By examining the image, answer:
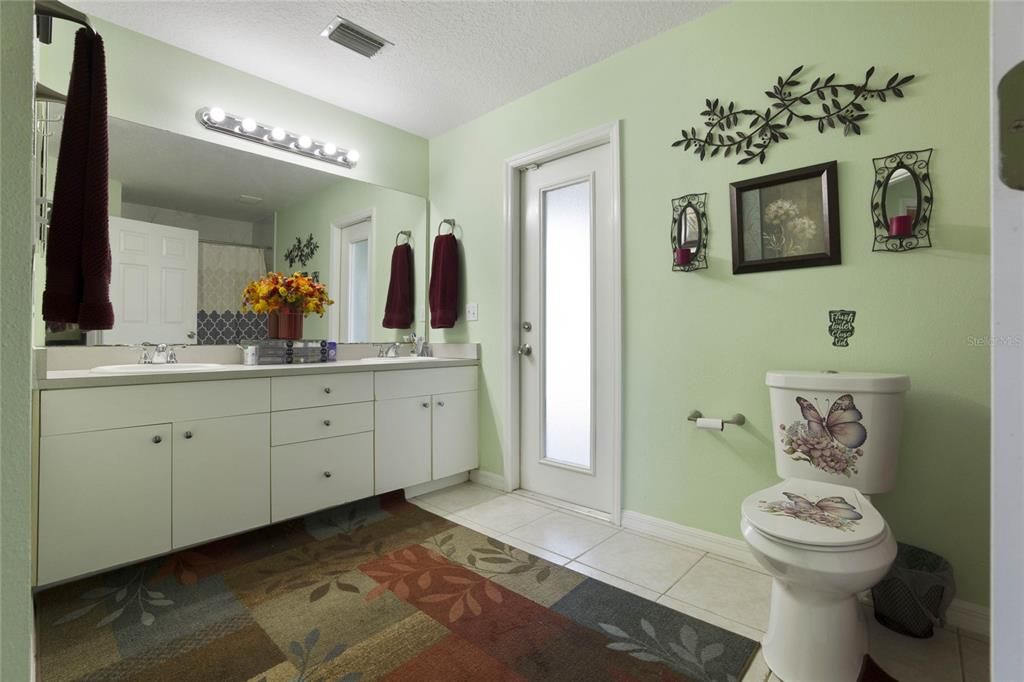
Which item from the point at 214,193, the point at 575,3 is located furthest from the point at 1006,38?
the point at 214,193

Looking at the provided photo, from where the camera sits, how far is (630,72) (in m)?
2.40

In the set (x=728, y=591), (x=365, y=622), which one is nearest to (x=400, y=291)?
(x=365, y=622)

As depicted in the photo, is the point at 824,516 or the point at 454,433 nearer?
the point at 824,516

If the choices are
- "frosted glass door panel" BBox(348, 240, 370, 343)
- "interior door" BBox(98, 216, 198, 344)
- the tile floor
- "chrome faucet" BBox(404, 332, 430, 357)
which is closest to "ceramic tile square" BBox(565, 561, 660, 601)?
the tile floor

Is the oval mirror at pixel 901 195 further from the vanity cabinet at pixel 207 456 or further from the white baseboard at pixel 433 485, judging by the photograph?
the white baseboard at pixel 433 485

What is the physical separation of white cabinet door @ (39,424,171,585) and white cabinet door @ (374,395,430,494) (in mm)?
952

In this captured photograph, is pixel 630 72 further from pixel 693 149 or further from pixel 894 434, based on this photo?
pixel 894 434

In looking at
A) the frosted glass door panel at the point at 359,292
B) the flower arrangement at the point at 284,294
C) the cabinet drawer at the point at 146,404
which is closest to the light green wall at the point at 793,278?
the frosted glass door panel at the point at 359,292

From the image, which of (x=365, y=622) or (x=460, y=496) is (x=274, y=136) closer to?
(x=460, y=496)

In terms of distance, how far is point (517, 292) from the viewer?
2967mm

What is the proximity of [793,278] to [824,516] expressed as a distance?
94 centimetres

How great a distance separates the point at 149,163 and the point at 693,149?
8.31ft

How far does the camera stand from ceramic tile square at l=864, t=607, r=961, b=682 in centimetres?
137

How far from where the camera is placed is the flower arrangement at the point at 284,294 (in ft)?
8.38
